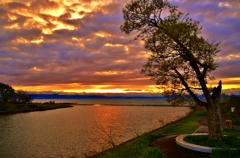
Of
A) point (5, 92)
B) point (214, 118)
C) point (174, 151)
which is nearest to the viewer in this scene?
point (174, 151)

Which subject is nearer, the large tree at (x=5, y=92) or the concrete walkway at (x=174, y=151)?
the concrete walkway at (x=174, y=151)

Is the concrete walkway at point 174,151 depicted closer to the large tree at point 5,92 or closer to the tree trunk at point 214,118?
the tree trunk at point 214,118

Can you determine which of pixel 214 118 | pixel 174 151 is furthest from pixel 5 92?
pixel 214 118

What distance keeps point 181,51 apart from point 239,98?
2771cm

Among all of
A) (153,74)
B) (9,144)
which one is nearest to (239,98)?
(153,74)

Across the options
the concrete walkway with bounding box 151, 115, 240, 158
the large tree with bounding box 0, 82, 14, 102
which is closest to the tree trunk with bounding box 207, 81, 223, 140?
the concrete walkway with bounding box 151, 115, 240, 158

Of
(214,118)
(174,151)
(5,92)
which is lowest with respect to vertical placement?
(174,151)

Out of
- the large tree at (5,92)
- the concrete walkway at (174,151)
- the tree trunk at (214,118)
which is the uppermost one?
the large tree at (5,92)

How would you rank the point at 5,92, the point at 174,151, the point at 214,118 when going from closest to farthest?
the point at 174,151
the point at 214,118
the point at 5,92

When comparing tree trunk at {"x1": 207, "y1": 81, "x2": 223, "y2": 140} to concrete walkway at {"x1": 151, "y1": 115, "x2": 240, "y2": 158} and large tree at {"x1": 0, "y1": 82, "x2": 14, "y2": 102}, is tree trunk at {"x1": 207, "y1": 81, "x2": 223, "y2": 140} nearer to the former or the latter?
concrete walkway at {"x1": 151, "y1": 115, "x2": 240, "y2": 158}

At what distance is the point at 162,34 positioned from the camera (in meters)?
14.8

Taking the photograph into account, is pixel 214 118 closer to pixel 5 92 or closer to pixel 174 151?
pixel 174 151

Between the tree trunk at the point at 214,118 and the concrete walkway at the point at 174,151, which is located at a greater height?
the tree trunk at the point at 214,118

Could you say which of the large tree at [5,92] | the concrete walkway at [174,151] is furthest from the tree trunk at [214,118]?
the large tree at [5,92]
